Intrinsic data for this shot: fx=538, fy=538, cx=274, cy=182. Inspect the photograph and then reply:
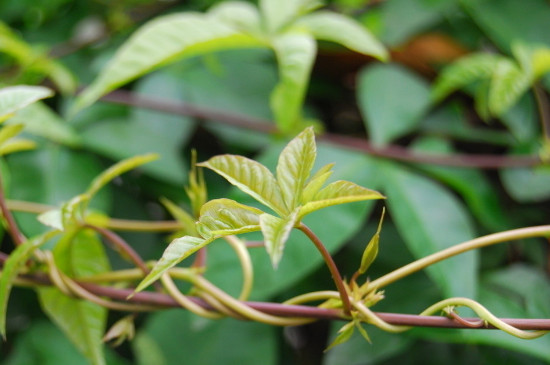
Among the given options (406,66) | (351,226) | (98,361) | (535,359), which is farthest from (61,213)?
(406,66)

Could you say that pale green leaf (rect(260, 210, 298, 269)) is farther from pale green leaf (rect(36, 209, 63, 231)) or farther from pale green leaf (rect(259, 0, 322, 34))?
pale green leaf (rect(259, 0, 322, 34))

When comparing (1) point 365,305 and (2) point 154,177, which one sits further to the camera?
(2) point 154,177

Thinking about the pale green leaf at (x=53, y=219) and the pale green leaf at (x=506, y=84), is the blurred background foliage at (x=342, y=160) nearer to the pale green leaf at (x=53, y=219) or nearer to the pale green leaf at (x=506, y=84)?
the pale green leaf at (x=506, y=84)

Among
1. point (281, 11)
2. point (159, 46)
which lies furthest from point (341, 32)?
point (159, 46)

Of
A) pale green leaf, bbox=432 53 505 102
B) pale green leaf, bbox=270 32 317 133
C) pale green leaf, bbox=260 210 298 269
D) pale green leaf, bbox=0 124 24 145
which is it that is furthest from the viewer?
pale green leaf, bbox=432 53 505 102

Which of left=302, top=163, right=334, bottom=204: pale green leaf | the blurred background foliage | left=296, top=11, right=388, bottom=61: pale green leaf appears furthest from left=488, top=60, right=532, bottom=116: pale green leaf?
left=302, top=163, right=334, bottom=204: pale green leaf

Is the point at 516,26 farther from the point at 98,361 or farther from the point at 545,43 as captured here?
the point at 98,361

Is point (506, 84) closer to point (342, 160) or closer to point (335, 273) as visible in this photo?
point (342, 160)
